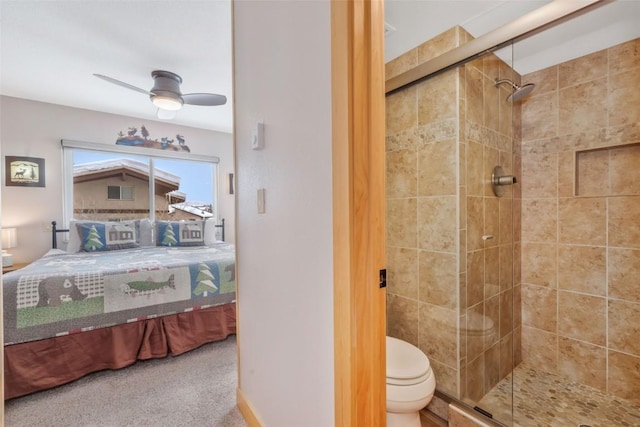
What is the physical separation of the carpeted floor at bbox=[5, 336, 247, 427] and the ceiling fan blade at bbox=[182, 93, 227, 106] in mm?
2279

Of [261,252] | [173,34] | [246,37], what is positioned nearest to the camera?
[261,252]

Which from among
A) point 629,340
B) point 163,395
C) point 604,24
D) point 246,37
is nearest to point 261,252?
point 246,37

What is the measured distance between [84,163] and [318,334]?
421 cm

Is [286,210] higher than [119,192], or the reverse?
[119,192]

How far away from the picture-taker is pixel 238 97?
5.26ft

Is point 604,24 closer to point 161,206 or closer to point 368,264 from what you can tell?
point 368,264

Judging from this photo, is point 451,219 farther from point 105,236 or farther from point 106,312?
point 105,236

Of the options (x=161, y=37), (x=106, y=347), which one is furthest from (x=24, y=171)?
(x=106, y=347)

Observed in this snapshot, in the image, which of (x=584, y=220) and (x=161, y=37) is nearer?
(x=584, y=220)

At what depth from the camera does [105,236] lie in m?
3.28

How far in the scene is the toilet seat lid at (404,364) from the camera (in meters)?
1.35

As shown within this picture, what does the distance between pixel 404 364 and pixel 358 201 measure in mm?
1049

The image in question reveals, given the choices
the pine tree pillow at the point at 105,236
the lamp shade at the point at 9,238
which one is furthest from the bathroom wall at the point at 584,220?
the lamp shade at the point at 9,238

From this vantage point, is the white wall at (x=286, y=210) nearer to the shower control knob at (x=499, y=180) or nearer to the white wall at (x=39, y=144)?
the shower control knob at (x=499, y=180)
